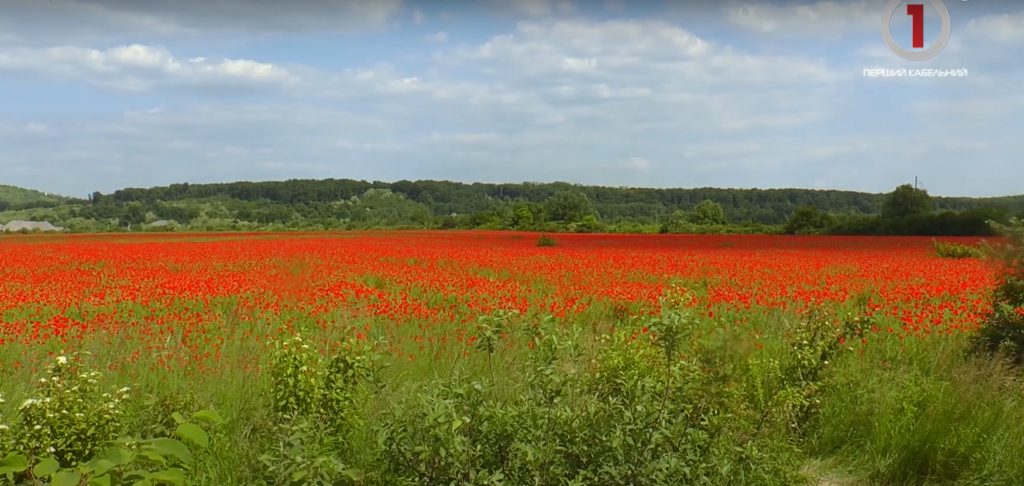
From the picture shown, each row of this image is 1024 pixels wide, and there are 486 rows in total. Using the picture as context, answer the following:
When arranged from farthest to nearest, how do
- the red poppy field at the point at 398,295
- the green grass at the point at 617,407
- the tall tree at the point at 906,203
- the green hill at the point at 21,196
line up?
the green hill at the point at 21,196 < the tall tree at the point at 906,203 < the red poppy field at the point at 398,295 < the green grass at the point at 617,407

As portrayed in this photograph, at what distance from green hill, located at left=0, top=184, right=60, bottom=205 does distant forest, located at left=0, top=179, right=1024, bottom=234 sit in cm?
51

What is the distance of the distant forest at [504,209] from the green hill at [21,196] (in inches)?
20.0

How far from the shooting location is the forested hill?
45.2m

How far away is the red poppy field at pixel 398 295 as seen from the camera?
737 cm

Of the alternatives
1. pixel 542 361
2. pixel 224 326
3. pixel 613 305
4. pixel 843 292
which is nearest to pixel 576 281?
pixel 613 305

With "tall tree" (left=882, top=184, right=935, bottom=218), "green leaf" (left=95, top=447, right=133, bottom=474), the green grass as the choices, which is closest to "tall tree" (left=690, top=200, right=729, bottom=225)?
"tall tree" (left=882, top=184, right=935, bottom=218)

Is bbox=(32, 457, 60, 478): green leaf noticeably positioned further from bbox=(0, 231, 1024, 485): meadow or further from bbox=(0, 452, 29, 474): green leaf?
bbox=(0, 452, 29, 474): green leaf

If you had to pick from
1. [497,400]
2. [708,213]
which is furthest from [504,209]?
[497,400]

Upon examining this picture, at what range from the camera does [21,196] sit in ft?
265

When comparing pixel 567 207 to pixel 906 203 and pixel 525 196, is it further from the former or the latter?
pixel 906 203

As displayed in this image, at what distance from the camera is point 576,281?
14180 millimetres

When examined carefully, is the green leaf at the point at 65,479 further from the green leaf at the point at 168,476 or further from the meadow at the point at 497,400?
the green leaf at the point at 168,476

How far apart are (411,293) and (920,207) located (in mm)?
34747

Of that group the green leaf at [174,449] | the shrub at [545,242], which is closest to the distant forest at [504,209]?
the green leaf at [174,449]
